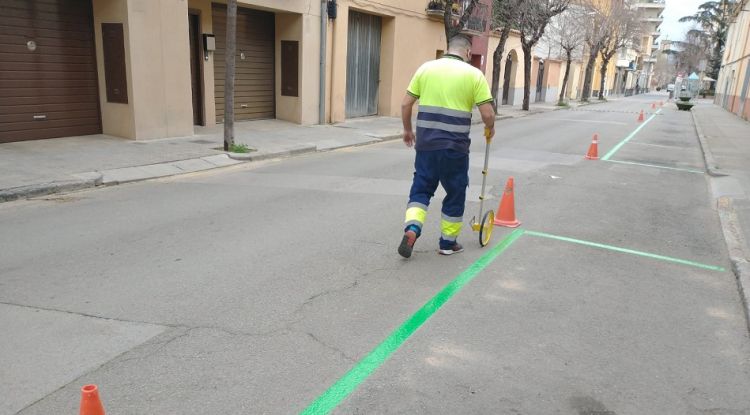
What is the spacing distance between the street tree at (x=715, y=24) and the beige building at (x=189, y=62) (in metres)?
66.9

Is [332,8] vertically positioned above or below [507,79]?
above

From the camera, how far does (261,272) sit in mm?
5020

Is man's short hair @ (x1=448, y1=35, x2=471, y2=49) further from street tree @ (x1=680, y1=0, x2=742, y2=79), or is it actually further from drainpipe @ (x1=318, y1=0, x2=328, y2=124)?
street tree @ (x1=680, y1=0, x2=742, y2=79)

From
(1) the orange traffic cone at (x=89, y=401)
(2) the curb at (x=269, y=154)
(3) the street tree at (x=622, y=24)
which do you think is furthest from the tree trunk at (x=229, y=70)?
(3) the street tree at (x=622, y=24)

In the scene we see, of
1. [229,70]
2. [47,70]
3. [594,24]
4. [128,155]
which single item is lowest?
[128,155]

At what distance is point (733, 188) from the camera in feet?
32.9

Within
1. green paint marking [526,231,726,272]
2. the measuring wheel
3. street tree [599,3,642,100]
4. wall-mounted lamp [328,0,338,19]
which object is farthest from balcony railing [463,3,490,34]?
the measuring wheel

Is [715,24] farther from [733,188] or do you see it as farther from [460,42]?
[460,42]

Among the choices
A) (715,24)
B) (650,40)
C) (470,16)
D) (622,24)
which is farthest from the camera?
(650,40)

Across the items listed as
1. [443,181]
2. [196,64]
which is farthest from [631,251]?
[196,64]

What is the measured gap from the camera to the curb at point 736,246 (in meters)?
5.04

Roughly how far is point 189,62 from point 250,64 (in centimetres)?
427

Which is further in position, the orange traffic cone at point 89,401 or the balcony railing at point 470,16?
the balcony railing at point 470,16

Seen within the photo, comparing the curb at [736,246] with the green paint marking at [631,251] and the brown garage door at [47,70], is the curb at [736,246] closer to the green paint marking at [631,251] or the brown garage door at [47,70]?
the green paint marking at [631,251]
